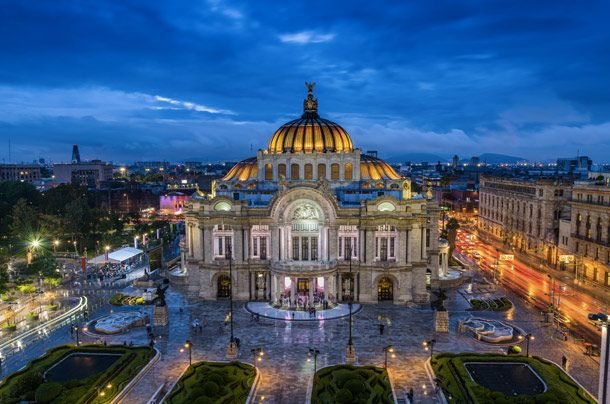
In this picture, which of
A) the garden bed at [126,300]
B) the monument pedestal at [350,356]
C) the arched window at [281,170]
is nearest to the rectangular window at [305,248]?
the arched window at [281,170]

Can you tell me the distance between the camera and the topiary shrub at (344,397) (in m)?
36.7

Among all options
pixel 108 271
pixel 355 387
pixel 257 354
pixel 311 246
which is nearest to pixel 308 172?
pixel 311 246

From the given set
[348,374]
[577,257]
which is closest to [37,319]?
[348,374]

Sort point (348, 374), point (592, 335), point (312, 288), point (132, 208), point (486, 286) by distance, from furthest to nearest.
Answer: point (132, 208), point (486, 286), point (312, 288), point (592, 335), point (348, 374)

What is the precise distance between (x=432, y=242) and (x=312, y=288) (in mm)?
21723

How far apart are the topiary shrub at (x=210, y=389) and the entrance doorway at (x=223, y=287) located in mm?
32648

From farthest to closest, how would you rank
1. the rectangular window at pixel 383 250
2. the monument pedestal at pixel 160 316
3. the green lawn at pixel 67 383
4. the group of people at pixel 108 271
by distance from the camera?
1. the group of people at pixel 108 271
2. the rectangular window at pixel 383 250
3. the monument pedestal at pixel 160 316
4. the green lawn at pixel 67 383

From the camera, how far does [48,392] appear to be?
37.6 meters

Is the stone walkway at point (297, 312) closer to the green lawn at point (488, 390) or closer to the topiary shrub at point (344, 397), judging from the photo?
the green lawn at point (488, 390)

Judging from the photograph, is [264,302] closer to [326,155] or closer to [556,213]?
[326,155]

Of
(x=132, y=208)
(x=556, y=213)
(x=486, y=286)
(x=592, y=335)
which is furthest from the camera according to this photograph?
(x=132, y=208)

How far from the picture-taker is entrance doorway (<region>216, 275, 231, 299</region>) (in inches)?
2803

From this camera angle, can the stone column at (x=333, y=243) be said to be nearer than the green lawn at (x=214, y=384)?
No

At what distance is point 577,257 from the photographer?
8375cm
